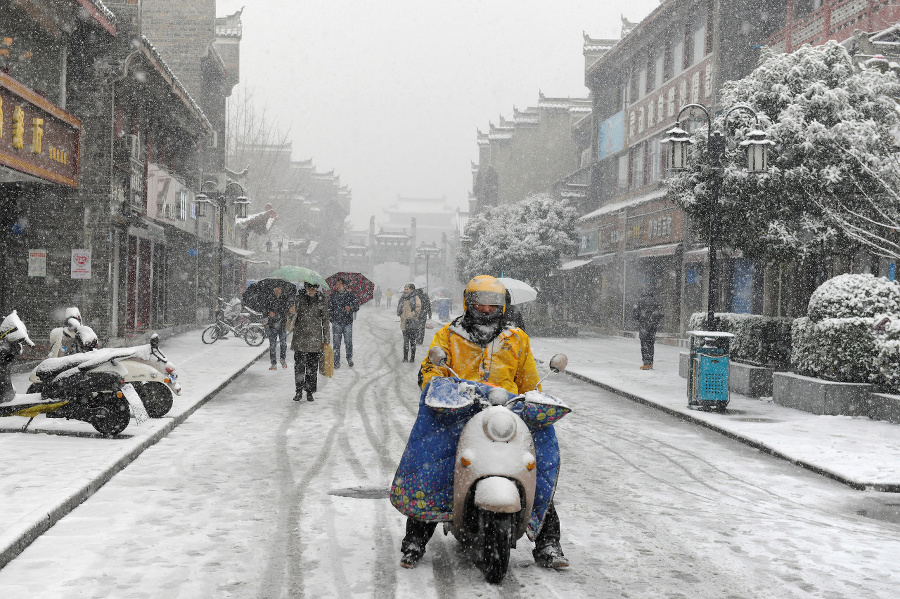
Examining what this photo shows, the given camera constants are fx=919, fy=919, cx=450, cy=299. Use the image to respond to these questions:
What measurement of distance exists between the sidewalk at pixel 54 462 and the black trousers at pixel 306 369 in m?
1.33

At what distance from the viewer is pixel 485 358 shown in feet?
17.2

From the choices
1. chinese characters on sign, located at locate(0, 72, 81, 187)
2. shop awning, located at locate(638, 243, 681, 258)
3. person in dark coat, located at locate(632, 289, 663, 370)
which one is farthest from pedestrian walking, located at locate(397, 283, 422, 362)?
shop awning, located at locate(638, 243, 681, 258)

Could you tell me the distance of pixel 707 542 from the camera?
5867 mm

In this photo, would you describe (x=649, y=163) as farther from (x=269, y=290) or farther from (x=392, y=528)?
(x=392, y=528)

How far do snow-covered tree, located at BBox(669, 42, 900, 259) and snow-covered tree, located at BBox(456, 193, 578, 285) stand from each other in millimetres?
21682

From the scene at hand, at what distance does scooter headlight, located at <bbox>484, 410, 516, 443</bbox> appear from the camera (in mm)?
4621

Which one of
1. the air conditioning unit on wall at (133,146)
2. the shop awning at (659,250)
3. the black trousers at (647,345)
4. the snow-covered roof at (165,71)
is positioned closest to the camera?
the snow-covered roof at (165,71)

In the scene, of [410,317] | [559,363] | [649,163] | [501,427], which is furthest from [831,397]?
[649,163]

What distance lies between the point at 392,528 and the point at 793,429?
21.9ft

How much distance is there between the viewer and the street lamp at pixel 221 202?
29.6 m

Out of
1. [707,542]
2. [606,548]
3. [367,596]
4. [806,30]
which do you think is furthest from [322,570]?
[806,30]

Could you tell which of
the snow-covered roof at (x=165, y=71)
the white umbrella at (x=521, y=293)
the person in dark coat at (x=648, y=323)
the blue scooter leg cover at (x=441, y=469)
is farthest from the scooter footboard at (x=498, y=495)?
the snow-covered roof at (x=165, y=71)

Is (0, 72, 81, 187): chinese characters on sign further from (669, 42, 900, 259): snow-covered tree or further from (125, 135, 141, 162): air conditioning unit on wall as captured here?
(669, 42, 900, 259): snow-covered tree

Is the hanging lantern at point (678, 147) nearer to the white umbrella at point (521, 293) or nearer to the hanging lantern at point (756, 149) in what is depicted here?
the hanging lantern at point (756, 149)
